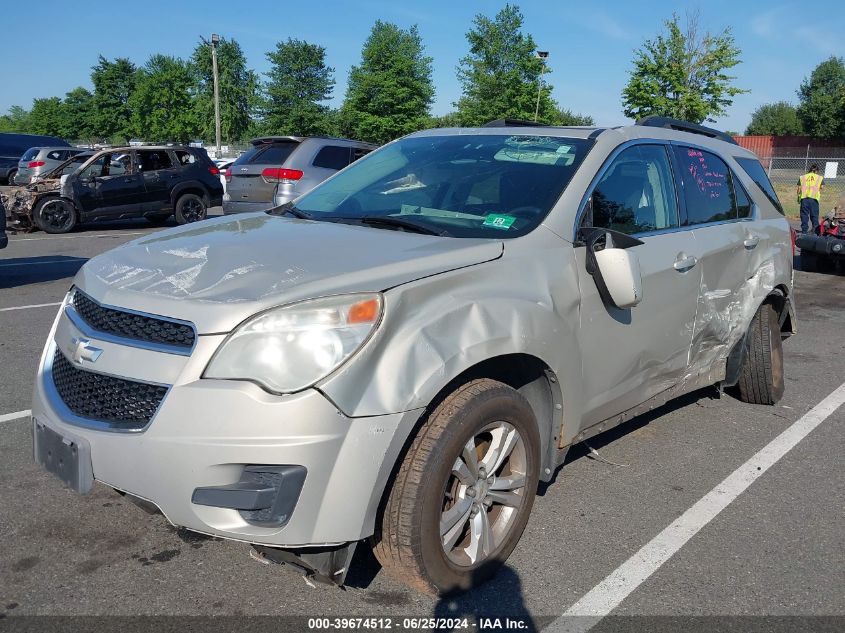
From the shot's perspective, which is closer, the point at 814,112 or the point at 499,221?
the point at 499,221

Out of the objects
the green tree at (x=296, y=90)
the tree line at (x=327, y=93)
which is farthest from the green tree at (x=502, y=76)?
the green tree at (x=296, y=90)

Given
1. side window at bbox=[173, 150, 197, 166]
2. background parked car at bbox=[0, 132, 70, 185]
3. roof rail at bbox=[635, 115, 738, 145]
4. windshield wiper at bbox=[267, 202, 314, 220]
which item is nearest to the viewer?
windshield wiper at bbox=[267, 202, 314, 220]

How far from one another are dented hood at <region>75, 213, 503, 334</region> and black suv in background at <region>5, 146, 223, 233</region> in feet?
43.0

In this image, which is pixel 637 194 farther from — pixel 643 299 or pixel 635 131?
pixel 643 299

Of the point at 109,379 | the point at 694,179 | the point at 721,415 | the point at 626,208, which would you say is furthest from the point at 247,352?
the point at 721,415

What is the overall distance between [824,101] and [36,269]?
2978 inches

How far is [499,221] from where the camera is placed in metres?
3.35

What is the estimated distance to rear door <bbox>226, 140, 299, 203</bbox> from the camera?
12148 mm

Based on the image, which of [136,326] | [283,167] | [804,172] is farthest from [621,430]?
[804,172]

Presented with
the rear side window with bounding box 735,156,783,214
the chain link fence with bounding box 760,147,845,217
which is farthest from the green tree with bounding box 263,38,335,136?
the rear side window with bounding box 735,156,783,214

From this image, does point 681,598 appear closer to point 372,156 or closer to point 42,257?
point 372,156

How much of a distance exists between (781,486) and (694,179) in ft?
5.67

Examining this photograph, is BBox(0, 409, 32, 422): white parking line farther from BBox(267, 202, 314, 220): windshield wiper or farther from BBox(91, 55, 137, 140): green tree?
BBox(91, 55, 137, 140): green tree

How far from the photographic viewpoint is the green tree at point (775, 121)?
3265 inches
